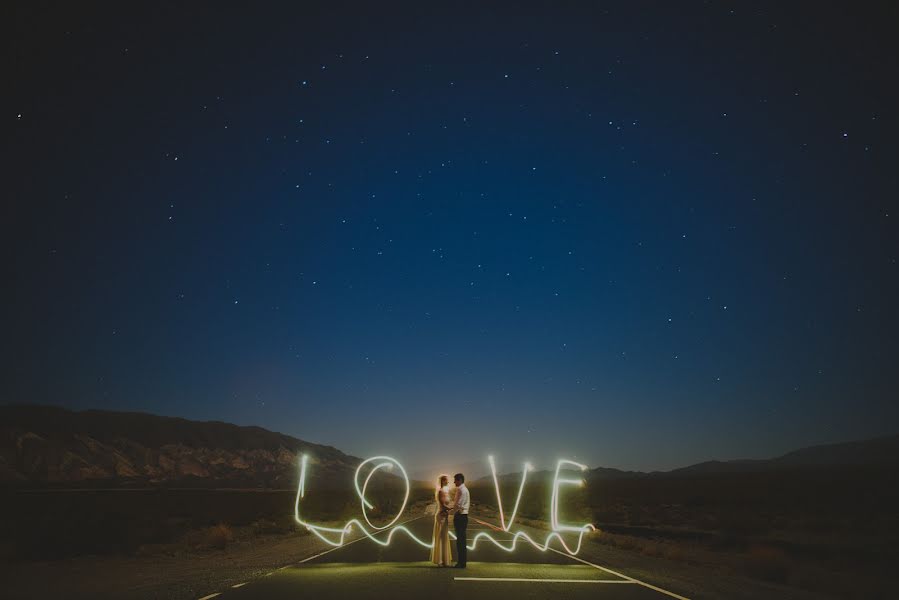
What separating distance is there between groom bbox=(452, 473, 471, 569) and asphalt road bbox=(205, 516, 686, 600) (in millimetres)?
336

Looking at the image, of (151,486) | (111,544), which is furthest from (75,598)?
(151,486)

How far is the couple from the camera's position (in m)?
14.6

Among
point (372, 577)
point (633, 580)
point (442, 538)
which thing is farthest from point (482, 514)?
point (372, 577)

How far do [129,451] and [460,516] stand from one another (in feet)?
416

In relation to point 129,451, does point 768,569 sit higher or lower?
lower

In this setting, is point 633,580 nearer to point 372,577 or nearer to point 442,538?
point 442,538

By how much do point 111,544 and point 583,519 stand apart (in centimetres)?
2575

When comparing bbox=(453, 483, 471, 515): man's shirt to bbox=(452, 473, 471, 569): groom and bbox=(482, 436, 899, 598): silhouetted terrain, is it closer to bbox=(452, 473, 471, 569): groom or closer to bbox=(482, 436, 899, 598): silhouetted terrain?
bbox=(452, 473, 471, 569): groom

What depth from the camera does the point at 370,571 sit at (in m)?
13.8

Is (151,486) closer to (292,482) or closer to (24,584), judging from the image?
(292,482)

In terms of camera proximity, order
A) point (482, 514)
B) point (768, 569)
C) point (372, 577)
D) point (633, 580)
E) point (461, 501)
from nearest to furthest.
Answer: point (372, 577) → point (633, 580) → point (461, 501) → point (768, 569) → point (482, 514)

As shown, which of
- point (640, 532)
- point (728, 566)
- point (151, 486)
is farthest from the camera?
A: point (151, 486)

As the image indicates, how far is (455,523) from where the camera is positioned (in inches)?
586

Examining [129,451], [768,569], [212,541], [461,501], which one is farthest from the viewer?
[129,451]
